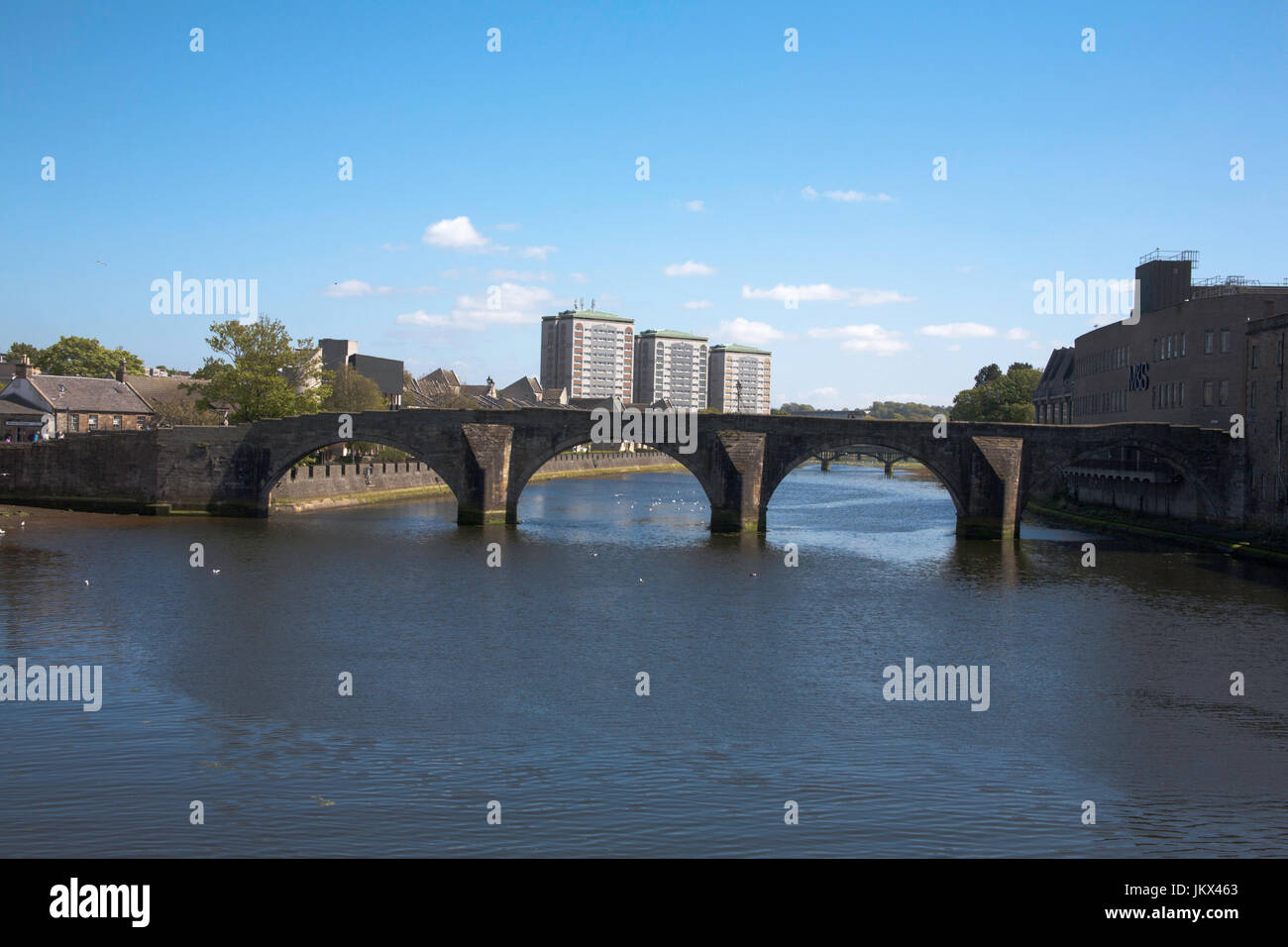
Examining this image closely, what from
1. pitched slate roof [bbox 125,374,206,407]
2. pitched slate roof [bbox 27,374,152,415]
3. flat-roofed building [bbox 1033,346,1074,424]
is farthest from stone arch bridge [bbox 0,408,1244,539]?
pitched slate roof [bbox 125,374,206,407]

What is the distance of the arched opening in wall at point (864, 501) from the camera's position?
62875mm

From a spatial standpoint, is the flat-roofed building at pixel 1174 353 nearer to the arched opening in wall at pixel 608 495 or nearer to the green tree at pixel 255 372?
the arched opening in wall at pixel 608 495

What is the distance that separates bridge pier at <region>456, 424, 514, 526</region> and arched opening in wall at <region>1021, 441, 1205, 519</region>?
31814 millimetres

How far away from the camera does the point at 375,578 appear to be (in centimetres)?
4319

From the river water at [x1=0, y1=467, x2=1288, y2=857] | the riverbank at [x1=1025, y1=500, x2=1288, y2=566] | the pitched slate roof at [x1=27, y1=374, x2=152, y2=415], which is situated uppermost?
the pitched slate roof at [x1=27, y1=374, x2=152, y2=415]

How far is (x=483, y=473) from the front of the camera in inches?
2445

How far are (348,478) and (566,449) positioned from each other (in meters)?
24.3

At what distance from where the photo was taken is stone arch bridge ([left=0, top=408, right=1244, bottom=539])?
6081cm

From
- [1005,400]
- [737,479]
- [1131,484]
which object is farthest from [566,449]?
[1005,400]

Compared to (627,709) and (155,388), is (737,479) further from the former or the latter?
(155,388)

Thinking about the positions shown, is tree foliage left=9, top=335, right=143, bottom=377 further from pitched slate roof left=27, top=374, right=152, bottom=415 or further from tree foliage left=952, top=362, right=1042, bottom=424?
tree foliage left=952, top=362, right=1042, bottom=424

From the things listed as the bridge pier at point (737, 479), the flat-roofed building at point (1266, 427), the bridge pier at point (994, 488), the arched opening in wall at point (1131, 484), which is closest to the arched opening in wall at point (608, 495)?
the bridge pier at point (737, 479)
